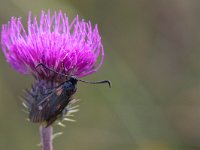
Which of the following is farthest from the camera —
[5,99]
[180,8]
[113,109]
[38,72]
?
[180,8]

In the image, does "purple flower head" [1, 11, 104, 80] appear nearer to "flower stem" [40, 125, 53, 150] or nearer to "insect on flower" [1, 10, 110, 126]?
"insect on flower" [1, 10, 110, 126]

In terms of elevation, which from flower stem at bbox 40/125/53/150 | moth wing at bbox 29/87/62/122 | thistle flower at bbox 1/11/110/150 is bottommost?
flower stem at bbox 40/125/53/150

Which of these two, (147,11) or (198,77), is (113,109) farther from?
(147,11)

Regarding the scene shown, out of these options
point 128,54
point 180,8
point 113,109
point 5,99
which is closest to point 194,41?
point 180,8

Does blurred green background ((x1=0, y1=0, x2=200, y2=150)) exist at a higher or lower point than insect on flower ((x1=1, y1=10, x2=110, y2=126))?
higher

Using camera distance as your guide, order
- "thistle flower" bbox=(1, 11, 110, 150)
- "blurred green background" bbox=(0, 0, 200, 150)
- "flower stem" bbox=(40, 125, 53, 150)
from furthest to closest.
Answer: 1. "blurred green background" bbox=(0, 0, 200, 150)
2. "thistle flower" bbox=(1, 11, 110, 150)
3. "flower stem" bbox=(40, 125, 53, 150)

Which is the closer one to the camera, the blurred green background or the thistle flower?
the thistle flower

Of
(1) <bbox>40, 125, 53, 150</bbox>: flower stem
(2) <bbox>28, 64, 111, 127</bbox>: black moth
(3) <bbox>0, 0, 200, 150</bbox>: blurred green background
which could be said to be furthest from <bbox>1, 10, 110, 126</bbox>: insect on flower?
(3) <bbox>0, 0, 200, 150</bbox>: blurred green background
